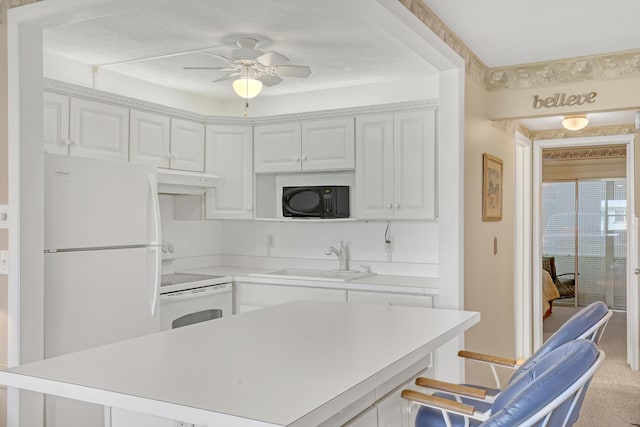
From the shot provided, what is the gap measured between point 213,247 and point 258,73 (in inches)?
83.2

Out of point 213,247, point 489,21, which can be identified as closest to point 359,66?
point 489,21

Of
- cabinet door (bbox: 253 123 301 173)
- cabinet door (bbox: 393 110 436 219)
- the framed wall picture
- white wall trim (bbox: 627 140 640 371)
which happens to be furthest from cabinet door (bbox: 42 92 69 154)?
white wall trim (bbox: 627 140 640 371)

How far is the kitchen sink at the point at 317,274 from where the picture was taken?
14.2 feet

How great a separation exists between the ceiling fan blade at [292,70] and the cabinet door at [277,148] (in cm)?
128

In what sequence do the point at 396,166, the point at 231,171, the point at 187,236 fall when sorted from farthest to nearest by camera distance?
the point at 187,236 → the point at 231,171 → the point at 396,166

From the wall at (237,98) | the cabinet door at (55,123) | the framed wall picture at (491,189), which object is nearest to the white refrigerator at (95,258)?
the cabinet door at (55,123)

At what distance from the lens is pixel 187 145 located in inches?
183

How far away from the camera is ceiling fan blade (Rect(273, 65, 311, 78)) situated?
3322 millimetres

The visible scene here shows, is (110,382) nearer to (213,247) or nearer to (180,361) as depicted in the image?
(180,361)

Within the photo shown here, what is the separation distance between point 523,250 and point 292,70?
125 inches

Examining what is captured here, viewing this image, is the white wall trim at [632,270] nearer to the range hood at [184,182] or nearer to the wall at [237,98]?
the wall at [237,98]

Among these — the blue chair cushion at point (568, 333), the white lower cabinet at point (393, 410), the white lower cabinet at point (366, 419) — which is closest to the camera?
the white lower cabinet at point (366, 419)

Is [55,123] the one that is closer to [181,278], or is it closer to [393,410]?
[181,278]

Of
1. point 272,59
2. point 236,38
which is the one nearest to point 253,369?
point 272,59
